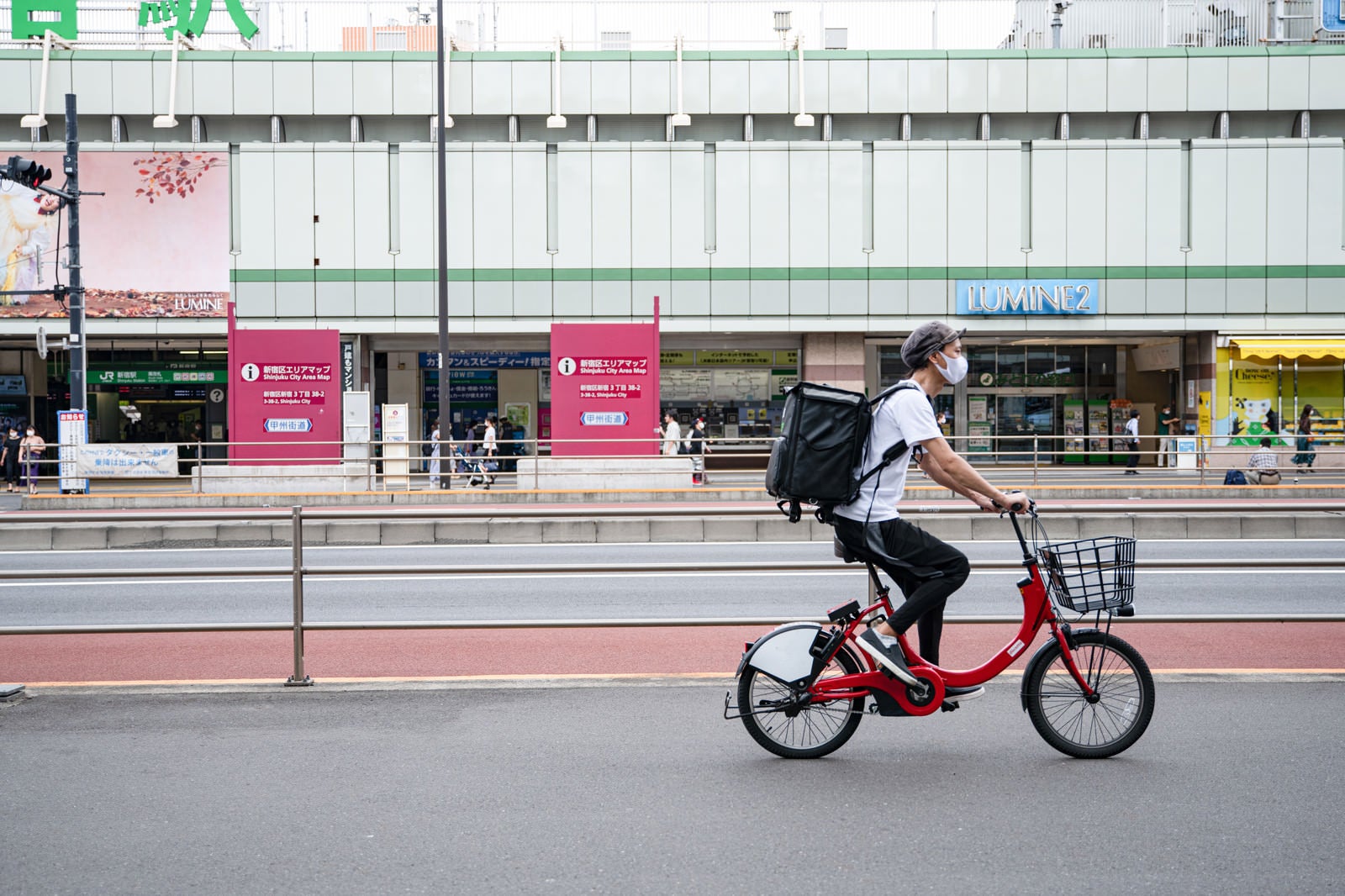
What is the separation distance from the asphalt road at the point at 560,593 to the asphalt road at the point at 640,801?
128 inches

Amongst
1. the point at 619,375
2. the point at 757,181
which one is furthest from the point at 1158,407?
the point at 619,375

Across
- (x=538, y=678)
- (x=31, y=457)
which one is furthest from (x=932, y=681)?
(x=31, y=457)

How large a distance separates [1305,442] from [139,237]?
3207cm

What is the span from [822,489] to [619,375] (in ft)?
67.3

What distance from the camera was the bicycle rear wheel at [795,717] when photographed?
5055 mm

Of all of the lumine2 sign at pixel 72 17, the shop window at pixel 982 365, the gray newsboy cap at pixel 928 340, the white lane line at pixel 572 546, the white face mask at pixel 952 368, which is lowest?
the white lane line at pixel 572 546

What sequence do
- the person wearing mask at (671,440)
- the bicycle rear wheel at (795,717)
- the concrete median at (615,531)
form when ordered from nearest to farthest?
the bicycle rear wheel at (795,717) → the concrete median at (615,531) → the person wearing mask at (671,440)

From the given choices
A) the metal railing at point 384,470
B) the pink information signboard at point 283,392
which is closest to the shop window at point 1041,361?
the metal railing at point 384,470

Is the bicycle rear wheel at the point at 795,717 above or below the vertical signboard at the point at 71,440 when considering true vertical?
below

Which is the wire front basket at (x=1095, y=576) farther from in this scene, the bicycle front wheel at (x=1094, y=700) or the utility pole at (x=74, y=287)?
the utility pole at (x=74, y=287)

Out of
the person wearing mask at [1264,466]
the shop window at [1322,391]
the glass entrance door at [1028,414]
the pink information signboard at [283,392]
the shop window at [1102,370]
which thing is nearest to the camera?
the person wearing mask at [1264,466]

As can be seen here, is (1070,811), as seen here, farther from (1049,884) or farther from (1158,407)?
(1158,407)

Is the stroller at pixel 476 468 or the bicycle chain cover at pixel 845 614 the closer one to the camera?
the bicycle chain cover at pixel 845 614

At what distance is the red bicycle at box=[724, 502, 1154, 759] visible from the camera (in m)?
4.95
